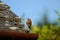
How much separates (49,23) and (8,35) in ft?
67.3

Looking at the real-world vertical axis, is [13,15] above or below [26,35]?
above

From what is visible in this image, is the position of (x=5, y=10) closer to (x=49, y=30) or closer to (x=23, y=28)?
(x=23, y=28)

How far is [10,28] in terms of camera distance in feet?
18.6

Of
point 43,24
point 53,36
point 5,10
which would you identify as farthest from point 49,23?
point 5,10

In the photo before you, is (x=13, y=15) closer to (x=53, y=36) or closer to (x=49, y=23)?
(x=53, y=36)

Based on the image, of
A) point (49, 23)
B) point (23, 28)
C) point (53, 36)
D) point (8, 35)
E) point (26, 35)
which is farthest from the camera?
point (49, 23)

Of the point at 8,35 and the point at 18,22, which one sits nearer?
the point at 8,35

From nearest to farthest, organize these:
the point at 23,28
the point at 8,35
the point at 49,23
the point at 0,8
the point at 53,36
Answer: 1. the point at 8,35
2. the point at 23,28
3. the point at 0,8
4. the point at 53,36
5. the point at 49,23

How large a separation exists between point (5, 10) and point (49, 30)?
683 inches

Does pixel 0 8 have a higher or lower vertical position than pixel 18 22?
higher

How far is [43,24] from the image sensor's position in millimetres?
26203

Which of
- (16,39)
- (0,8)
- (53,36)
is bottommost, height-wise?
(53,36)

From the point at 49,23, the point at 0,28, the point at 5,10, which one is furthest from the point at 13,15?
the point at 49,23

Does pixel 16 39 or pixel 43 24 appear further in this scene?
pixel 43 24
